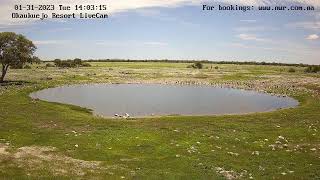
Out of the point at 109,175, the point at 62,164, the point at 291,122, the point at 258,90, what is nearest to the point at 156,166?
the point at 109,175

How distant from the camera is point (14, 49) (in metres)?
86.5

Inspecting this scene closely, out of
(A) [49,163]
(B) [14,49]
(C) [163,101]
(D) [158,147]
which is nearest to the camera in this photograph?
(A) [49,163]

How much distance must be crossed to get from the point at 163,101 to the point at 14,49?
119 ft

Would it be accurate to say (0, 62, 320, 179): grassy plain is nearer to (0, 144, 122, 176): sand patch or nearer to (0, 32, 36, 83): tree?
(0, 144, 122, 176): sand patch

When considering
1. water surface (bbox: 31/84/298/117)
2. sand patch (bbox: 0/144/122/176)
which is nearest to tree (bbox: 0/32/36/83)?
water surface (bbox: 31/84/298/117)

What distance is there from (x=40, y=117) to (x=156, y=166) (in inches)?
870

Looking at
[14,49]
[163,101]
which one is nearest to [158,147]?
[163,101]

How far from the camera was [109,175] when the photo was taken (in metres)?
26.0

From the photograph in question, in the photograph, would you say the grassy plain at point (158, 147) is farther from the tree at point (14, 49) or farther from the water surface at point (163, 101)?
the tree at point (14, 49)

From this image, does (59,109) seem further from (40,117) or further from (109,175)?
(109,175)

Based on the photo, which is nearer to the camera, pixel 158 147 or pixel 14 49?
pixel 158 147

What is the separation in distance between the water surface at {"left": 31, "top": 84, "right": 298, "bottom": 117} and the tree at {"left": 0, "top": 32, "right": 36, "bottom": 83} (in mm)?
10362

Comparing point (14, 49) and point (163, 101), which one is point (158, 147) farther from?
point (14, 49)

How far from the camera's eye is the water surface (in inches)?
2286
